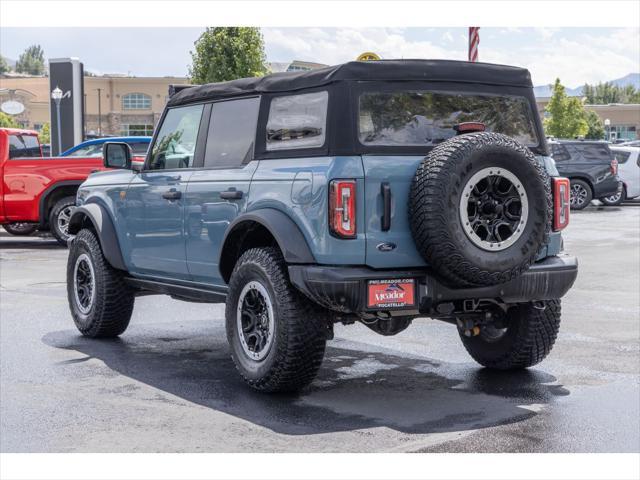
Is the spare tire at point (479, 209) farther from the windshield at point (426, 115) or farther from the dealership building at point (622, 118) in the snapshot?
the dealership building at point (622, 118)

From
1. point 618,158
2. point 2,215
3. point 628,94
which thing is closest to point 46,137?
point 618,158

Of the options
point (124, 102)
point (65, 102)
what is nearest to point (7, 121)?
point (124, 102)

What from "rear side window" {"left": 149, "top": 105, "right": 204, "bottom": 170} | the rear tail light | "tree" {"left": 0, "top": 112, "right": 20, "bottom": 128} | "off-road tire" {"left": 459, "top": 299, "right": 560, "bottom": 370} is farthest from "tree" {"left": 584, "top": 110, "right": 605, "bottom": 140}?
the rear tail light

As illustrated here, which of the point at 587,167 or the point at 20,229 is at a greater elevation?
the point at 587,167

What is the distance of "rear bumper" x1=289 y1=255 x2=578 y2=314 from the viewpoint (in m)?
5.85

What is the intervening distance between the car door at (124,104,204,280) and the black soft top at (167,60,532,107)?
Answer: 767 mm

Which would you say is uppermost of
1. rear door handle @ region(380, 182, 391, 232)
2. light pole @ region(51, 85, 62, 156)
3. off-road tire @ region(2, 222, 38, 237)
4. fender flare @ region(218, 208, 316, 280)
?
light pole @ region(51, 85, 62, 156)

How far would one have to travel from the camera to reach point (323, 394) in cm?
642

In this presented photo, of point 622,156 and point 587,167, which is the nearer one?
point 587,167

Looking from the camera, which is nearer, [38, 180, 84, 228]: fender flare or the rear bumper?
the rear bumper

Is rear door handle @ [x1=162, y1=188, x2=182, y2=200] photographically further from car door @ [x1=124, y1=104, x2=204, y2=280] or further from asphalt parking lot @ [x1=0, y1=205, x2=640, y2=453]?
asphalt parking lot @ [x1=0, y1=205, x2=640, y2=453]

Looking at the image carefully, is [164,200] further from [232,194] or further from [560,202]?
[560,202]

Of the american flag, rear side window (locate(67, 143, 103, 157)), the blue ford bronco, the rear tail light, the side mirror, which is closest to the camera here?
the blue ford bronco

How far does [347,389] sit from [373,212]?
1.28 m
